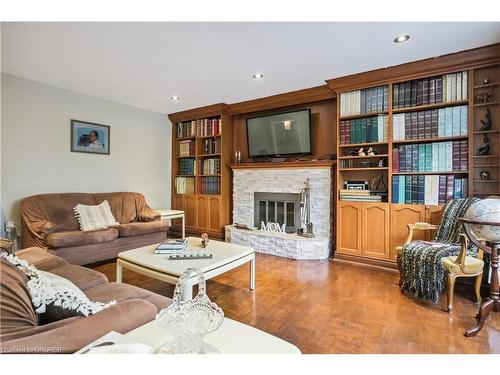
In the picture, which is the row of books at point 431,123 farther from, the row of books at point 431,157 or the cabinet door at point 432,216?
the cabinet door at point 432,216

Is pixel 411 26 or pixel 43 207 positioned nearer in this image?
pixel 411 26

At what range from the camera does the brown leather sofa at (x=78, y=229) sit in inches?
113

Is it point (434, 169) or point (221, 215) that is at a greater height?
point (434, 169)

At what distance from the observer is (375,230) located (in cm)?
312

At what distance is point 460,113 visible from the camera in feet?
8.72

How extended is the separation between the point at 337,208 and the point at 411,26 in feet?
6.78

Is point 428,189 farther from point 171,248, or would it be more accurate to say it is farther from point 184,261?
point 171,248

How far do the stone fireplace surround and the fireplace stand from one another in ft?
0.29

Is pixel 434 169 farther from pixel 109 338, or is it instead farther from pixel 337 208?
pixel 109 338

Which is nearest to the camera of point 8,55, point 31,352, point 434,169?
point 31,352

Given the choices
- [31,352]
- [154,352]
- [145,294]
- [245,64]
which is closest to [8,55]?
[245,64]

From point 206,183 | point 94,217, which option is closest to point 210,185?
point 206,183

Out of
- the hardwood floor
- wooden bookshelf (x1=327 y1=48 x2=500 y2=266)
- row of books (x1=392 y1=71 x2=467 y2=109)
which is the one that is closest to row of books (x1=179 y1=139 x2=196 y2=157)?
the hardwood floor
